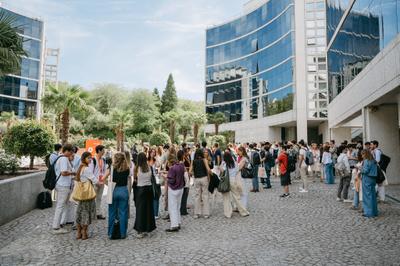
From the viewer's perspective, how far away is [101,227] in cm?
750

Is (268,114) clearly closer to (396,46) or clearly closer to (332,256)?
(396,46)

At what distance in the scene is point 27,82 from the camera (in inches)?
2537

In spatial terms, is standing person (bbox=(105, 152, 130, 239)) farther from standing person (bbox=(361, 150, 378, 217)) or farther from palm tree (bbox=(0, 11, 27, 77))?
palm tree (bbox=(0, 11, 27, 77))

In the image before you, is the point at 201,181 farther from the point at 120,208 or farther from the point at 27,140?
the point at 27,140

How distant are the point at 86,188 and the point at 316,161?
14.1 m

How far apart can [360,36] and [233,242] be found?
14.5 metres

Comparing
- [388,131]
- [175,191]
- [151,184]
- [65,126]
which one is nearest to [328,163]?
[388,131]

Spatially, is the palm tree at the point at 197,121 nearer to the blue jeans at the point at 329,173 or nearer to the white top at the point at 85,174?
the blue jeans at the point at 329,173

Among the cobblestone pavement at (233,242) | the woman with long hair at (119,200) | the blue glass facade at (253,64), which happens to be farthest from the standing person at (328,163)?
the blue glass facade at (253,64)

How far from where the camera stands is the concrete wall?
774 centimetres

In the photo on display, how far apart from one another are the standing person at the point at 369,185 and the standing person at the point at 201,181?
13.6ft

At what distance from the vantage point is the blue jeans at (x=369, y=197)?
838 centimetres

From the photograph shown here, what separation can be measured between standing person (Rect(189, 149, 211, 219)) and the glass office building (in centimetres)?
6277

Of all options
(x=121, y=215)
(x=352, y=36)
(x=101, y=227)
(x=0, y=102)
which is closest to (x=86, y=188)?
(x=121, y=215)
